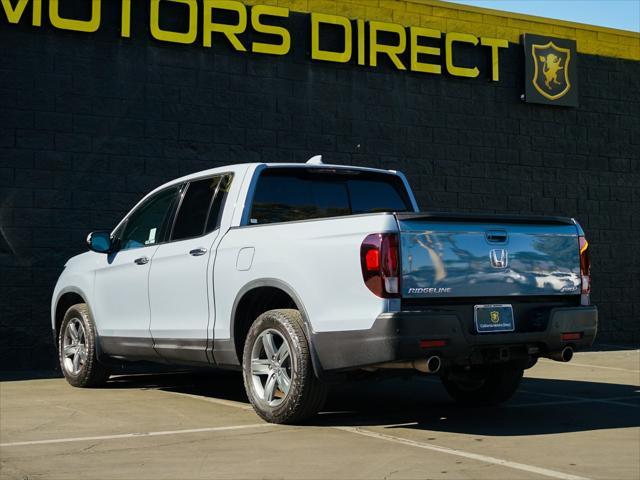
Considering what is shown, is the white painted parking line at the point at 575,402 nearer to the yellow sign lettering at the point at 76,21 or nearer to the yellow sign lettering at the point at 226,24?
the yellow sign lettering at the point at 226,24

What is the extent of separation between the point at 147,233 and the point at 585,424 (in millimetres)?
4360

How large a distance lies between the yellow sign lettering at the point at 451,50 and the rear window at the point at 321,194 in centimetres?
691

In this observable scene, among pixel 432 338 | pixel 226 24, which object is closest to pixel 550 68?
pixel 226 24

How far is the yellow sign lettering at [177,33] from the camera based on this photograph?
13.1m

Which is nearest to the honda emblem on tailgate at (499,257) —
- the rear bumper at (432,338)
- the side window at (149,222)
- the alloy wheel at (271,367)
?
the rear bumper at (432,338)

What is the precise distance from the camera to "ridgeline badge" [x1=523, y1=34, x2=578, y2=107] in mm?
16047

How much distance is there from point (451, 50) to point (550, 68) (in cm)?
206

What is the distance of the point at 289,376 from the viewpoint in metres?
7.11

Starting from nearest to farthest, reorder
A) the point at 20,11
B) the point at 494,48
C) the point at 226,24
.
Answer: the point at 20,11 < the point at 226,24 < the point at 494,48

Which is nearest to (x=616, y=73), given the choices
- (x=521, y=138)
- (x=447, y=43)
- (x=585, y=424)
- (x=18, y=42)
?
(x=521, y=138)

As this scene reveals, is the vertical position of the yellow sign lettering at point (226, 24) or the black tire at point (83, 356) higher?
the yellow sign lettering at point (226, 24)

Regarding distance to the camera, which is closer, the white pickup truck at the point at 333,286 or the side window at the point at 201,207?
the white pickup truck at the point at 333,286

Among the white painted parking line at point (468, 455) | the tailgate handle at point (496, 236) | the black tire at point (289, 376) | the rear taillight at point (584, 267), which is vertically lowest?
the white painted parking line at point (468, 455)

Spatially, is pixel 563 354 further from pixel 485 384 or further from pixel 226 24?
pixel 226 24
